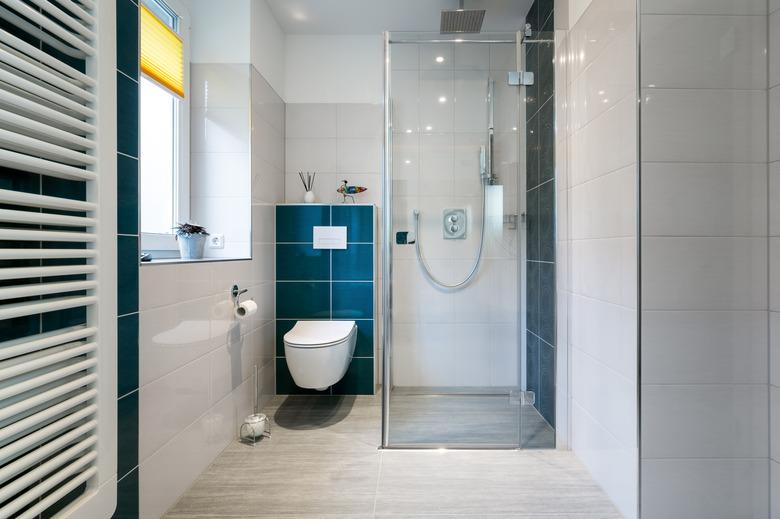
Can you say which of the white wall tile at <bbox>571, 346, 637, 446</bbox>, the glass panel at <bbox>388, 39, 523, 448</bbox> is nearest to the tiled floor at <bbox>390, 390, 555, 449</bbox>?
the glass panel at <bbox>388, 39, 523, 448</bbox>

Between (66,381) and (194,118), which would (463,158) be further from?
(66,381)

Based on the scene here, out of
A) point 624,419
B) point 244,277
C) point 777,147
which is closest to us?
point 777,147

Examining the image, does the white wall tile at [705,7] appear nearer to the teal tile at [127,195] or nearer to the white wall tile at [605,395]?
the white wall tile at [605,395]

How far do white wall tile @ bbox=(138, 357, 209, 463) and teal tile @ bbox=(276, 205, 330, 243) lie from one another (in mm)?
1108

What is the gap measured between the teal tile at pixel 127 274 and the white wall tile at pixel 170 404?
0.97 feet

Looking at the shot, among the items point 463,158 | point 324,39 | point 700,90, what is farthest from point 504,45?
point 324,39

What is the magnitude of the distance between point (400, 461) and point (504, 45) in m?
2.07

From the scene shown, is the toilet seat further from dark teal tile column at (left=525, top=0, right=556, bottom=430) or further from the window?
dark teal tile column at (left=525, top=0, right=556, bottom=430)

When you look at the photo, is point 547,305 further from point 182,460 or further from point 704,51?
point 182,460

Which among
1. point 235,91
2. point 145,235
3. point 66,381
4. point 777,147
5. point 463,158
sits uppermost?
point 235,91

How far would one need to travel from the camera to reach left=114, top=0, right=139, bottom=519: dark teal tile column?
1.19 meters

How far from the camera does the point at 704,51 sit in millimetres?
1283

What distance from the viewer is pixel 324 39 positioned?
2.85m

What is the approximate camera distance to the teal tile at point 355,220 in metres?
2.61
